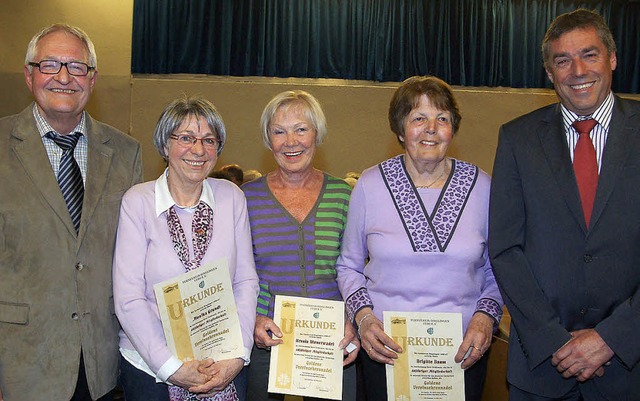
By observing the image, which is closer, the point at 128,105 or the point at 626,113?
the point at 626,113

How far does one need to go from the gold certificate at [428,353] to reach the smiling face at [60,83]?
153cm

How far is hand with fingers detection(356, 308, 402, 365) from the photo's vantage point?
2.69 m

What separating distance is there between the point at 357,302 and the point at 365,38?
24.7 feet

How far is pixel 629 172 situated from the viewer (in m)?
2.50

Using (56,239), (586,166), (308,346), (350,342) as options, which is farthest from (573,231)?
(56,239)

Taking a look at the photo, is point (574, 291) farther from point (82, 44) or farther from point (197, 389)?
point (82, 44)

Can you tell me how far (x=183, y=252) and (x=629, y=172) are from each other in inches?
67.5

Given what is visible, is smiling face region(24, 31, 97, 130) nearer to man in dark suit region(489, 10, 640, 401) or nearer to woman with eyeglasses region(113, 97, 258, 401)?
woman with eyeglasses region(113, 97, 258, 401)

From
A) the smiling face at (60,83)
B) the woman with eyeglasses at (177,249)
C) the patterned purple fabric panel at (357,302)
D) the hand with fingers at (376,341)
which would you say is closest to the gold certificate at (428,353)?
the hand with fingers at (376,341)

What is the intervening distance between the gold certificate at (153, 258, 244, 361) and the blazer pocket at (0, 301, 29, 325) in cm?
52

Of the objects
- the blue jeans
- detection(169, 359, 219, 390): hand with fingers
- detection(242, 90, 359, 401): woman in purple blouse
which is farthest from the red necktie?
the blue jeans

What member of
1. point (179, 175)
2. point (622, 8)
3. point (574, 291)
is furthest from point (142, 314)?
point (622, 8)

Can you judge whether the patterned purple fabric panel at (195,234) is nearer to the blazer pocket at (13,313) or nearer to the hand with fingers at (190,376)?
the hand with fingers at (190,376)

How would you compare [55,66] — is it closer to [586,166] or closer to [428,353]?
[428,353]
